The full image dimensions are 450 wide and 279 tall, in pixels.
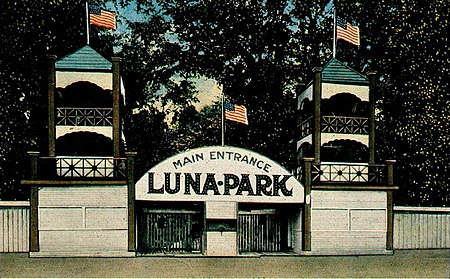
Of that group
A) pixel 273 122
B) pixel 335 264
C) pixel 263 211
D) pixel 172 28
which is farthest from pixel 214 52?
pixel 335 264

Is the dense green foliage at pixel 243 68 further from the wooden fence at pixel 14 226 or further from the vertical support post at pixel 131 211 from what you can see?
the vertical support post at pixel 131 211

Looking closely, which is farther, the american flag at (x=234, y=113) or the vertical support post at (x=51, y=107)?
the american flag at (x=234, y=113)

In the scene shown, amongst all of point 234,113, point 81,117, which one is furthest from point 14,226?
point 234,113

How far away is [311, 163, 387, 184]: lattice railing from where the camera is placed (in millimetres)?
30172

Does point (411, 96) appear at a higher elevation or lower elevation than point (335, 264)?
higher

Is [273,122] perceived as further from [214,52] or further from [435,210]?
[435,210]

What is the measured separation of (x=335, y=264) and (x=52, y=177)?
12138mm

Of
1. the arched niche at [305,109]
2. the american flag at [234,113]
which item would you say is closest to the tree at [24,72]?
the american flag at [234,113]

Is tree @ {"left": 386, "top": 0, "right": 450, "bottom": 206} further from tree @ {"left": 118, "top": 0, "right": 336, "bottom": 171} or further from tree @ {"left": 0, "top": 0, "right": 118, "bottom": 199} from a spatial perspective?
tree @ {"left": 0, "top": 0, "right": 118, "bottom": 199}

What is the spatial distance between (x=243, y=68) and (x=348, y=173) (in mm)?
17552

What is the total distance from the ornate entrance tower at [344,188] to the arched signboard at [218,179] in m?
1.28

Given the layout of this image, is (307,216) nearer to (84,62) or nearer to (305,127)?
(305,127)

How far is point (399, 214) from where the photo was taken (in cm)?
3362

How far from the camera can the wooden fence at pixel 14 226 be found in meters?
30.4
